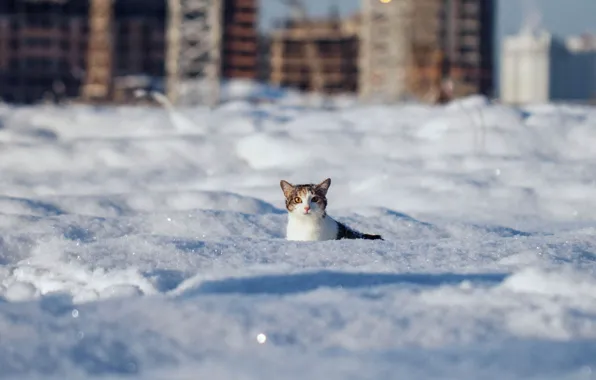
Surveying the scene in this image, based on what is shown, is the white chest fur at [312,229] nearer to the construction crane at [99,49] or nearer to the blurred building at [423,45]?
the construction crane at [99,49]

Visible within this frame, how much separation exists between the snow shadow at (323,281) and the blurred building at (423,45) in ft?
257

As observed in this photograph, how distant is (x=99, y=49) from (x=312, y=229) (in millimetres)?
77938

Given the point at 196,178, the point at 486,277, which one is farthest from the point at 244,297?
the point at 196,178

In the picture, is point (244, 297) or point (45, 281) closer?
point (244, 297)

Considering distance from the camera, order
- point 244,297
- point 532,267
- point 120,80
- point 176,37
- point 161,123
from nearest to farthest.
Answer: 1. point 244,297
2. point 532,267
3. point 161,123
4. point 176,37
5. point 120,80

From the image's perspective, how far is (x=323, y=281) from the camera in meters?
5.81

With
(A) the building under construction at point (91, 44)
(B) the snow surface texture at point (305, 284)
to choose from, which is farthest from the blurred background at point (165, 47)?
(B) the snow surface texture at point (305, 284)

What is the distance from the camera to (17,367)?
14.2 feet

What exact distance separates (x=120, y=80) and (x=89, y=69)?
9.33 feet

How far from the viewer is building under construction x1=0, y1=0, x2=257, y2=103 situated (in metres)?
81.8

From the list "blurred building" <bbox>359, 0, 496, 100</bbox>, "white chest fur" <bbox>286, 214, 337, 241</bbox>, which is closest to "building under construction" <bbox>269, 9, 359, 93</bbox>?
"blurred building" <bbox>359, 0, 496, 100</bbox>

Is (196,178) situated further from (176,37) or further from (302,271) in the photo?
(176,37)

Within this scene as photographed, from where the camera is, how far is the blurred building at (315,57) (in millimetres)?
100062

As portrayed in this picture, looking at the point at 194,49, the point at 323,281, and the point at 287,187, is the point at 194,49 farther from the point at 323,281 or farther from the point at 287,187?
the point at 323,281
